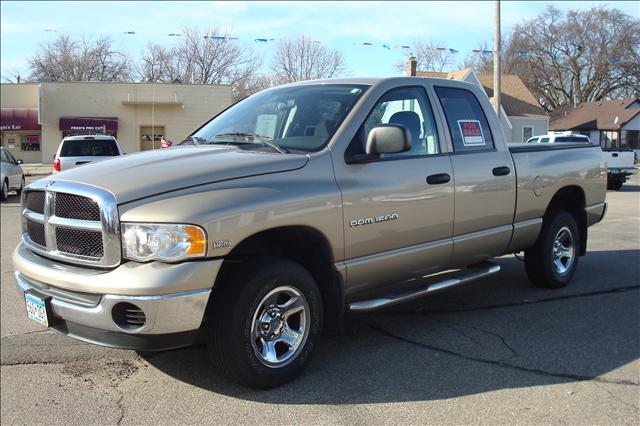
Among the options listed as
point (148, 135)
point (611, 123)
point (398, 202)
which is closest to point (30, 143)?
point (148, 135)

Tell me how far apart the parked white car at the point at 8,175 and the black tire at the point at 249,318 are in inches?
610

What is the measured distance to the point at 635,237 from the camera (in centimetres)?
979

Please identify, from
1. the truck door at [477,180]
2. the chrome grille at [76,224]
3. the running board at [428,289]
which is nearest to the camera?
the chrome grille at [76,224]

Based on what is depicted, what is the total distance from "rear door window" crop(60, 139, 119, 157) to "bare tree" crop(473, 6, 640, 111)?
48018 mm

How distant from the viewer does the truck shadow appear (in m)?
3.85

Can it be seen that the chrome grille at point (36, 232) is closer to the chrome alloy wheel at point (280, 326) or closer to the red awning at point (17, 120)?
the chrome alloy wheel at point (280, 326)

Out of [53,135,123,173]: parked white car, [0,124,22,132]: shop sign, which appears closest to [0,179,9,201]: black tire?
[53,135,123,173]: parked white car

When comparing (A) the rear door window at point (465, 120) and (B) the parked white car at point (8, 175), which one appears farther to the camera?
(B) the parked white car at point (8, 175)

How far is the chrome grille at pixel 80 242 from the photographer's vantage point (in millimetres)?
3404

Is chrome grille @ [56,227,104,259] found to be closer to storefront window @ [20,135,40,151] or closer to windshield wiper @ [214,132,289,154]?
windshield wiper @ [214,132,289,154]

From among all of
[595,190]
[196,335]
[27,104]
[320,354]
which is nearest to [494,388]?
[320,354]

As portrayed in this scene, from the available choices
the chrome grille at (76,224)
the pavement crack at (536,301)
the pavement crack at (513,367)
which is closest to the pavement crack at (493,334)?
the pavement crack at (513,367)

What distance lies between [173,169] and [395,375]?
2.04 metres

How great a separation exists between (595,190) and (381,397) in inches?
170
